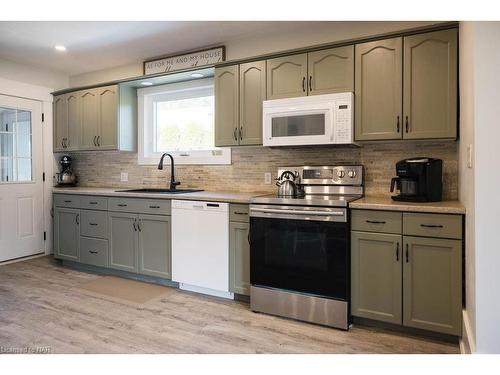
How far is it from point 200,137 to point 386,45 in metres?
2.16

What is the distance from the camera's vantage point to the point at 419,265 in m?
2.32

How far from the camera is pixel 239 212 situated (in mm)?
2963

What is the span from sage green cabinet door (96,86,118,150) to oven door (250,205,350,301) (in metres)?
2.28

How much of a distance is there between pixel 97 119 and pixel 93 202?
109cm

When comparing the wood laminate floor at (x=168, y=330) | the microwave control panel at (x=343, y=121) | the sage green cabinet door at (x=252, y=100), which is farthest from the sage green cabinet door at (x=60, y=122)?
the microwave control panel at (x=343, y=121)

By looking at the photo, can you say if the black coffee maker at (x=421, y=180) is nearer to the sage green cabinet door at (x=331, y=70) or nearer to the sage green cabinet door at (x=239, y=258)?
the sage green cabinet door at (x=331, y=70)

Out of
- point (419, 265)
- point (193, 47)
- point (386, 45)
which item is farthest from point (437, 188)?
point (193, 47)

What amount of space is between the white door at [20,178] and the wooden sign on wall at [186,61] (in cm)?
169

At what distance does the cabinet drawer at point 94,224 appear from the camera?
378 centimetres

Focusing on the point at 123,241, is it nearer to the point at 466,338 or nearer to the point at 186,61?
the point at 186,61

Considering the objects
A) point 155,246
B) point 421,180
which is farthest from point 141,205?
point 421,180

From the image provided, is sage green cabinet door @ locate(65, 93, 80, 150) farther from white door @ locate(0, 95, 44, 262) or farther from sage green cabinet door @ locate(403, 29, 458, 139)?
sage green cabinet door @ locate(403, 29, 458, 139)

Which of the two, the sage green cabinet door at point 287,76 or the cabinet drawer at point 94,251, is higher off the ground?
the sage green cabinet door at point 287,76
